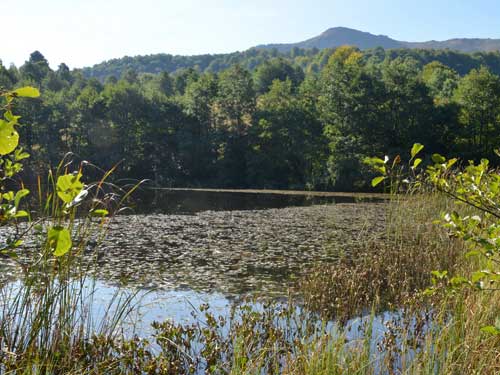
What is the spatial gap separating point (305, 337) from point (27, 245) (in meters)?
6.60

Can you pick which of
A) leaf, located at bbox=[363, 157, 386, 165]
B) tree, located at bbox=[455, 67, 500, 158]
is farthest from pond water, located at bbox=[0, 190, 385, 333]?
tree, located at bbox=[455, 67, 500, 158]

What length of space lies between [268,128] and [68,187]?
3559 centimetres

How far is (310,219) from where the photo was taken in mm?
15312

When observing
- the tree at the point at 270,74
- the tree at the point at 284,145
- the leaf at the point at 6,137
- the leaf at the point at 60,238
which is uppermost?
the tree at the point at 270,74

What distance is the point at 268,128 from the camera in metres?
37.1

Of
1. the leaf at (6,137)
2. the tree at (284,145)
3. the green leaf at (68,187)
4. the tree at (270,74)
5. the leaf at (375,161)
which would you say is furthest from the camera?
the tree at (270,74)

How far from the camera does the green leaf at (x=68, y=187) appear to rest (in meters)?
1.76

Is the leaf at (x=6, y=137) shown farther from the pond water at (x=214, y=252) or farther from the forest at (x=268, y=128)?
the forest at (x=268, y=128)

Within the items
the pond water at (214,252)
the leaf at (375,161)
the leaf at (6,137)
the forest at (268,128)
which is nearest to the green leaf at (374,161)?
the leaf at (375,161)

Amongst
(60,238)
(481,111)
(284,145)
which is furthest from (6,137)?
(481,111)

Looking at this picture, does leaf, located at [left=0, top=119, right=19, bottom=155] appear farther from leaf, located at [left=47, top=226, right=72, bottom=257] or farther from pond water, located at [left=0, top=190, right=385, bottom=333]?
pond water, located at [left=0, top=190, right=385, bottom=333]

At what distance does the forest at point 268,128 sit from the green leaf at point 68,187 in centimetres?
2942

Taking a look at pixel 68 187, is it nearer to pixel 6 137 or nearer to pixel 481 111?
pixel 6 137

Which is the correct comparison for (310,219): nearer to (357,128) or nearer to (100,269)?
(100,269)
